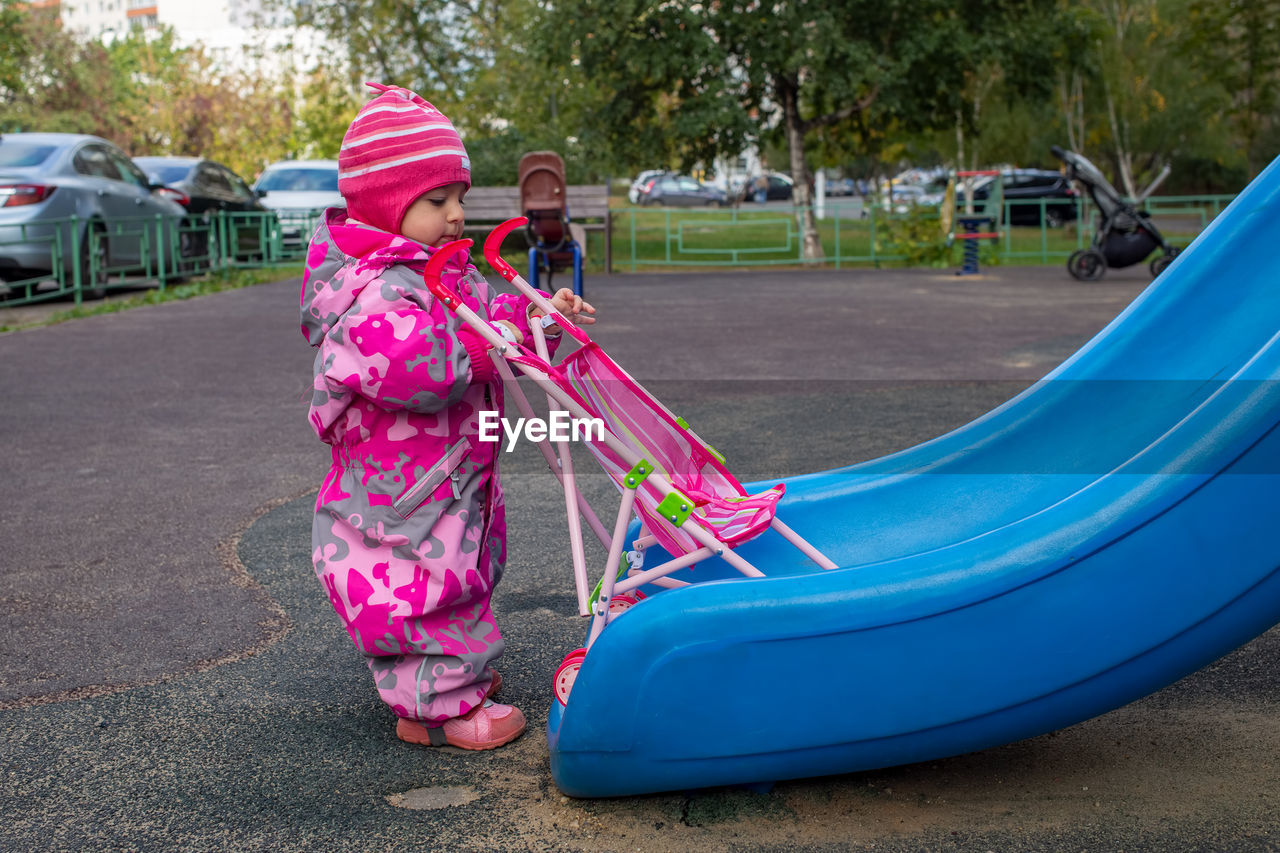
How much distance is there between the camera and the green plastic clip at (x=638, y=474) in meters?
2.54

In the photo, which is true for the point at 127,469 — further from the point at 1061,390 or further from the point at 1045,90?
the point at 1045,90

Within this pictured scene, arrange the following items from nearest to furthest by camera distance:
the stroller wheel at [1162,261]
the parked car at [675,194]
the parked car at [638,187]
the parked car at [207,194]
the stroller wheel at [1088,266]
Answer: the stroller wheel at [1162,261]
the parked car at [207,194]
the stroller wheel at [1088,266]
the parked car at [675,194]
the parked car at [638,187]

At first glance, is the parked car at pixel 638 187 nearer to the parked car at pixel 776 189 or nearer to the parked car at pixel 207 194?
the parked car at pixel 776 189

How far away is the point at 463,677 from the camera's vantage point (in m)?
2.79

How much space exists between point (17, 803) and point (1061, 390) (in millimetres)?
2804

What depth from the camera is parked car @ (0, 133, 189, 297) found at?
12.1 metres

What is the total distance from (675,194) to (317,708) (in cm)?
4547

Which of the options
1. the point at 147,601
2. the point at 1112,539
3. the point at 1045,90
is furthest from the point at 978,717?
the point at 1045,90

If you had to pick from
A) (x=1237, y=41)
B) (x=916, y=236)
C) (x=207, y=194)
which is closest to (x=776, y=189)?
(x=1237, y=41)

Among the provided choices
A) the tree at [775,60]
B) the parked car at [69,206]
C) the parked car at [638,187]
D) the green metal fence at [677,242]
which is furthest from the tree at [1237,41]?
the parked car at [638,187]

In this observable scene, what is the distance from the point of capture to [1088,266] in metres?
16.9

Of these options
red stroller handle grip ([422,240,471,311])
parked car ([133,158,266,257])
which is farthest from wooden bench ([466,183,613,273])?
red stroller handle grip ([422,240,471,311])

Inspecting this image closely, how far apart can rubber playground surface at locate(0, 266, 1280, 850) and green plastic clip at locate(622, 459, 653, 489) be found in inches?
19.7

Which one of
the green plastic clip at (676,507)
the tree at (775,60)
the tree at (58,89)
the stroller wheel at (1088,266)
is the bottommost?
the green plastic clip at (676,507)
